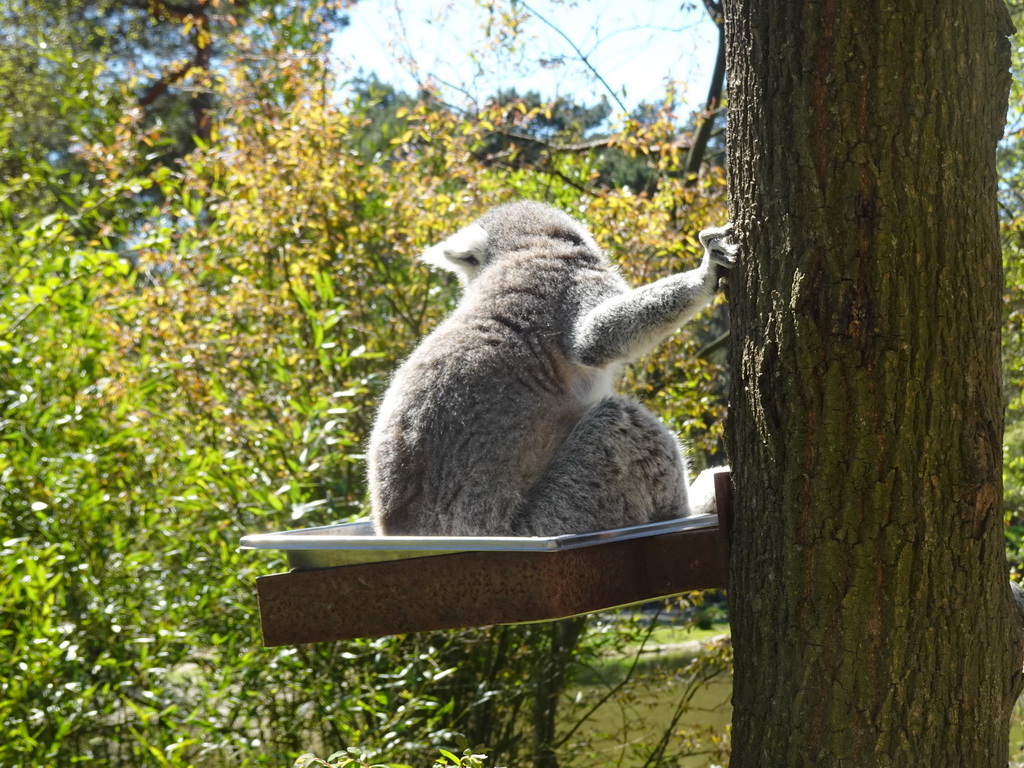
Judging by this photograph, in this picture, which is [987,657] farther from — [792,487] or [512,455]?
[512,455]

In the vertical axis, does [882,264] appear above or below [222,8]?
below

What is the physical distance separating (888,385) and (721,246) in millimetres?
515

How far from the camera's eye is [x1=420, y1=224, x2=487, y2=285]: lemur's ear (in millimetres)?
3172

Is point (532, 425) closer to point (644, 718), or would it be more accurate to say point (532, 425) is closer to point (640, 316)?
point (640, 316)

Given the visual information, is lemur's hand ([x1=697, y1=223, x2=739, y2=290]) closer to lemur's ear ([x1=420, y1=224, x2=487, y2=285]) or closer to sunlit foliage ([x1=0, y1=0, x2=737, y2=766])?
lemur's ear ([x1=420, y1=224, x2=487, y2=285])

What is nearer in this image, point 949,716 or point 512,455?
point 949,716

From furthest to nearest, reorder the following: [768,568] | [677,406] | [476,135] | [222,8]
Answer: [222,8]
[476,135]
[677,406]
[768,568]

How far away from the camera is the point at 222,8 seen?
952 cm

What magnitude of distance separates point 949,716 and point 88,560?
3.96 metres

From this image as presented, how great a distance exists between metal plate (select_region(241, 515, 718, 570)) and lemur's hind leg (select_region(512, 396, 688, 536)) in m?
0.27

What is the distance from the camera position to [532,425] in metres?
2.65

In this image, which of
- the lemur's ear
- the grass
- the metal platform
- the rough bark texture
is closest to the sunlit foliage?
the grass

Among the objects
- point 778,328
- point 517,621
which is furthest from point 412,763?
point 778,328

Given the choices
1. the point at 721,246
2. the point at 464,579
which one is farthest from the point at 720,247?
the point at 464,579
